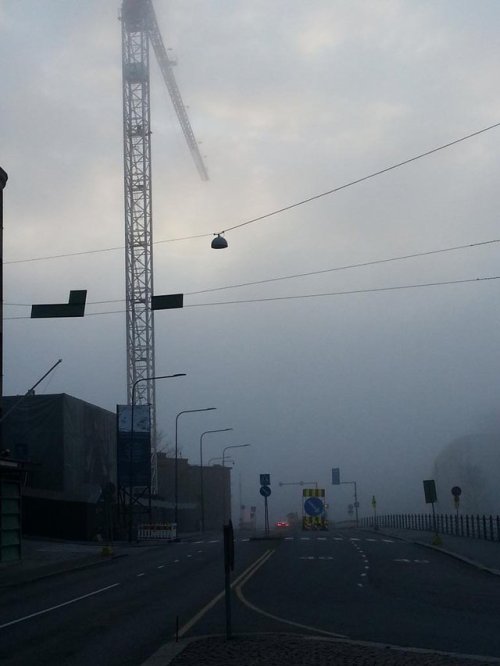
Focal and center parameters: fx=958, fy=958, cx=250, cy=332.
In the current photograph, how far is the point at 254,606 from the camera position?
18.2 meters

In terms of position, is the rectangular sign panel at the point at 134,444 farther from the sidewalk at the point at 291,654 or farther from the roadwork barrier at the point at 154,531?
the sidewalk at the point at 291,654

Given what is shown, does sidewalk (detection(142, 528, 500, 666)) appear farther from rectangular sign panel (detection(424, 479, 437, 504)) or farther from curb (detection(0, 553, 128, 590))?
rectangular sign panel (detection(424, 479, 437, 504))

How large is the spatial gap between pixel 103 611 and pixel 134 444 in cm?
4429

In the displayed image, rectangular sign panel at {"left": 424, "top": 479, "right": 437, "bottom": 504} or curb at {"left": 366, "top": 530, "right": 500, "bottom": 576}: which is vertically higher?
rectangular sign panel at {"left": 424, "top": 479, "right": 437, "bottom": 504}

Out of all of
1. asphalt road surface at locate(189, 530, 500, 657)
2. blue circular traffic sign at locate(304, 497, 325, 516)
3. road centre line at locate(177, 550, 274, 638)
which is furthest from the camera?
blue circular traffic sign at locate(304, 497, 325, 516)

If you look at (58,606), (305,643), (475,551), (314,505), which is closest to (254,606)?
(58,606)

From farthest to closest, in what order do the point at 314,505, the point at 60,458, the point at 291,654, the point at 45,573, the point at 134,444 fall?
the point at 60,458 → the point at 134,444 → the point at 314,505 → the point at 45,573 → the point at 291,654

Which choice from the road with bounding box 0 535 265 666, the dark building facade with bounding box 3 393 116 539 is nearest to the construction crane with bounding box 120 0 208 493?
the dark building facade with bounding box 3 393 116 539

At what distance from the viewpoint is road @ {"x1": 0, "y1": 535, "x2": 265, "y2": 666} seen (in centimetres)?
1329

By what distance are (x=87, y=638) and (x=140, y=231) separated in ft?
204

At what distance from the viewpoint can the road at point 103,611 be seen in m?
13.3

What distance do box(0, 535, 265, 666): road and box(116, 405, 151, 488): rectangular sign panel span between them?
27.6m

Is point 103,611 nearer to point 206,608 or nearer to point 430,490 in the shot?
point 206,608

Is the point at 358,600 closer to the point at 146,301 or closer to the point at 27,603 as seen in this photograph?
the point at 27,603
